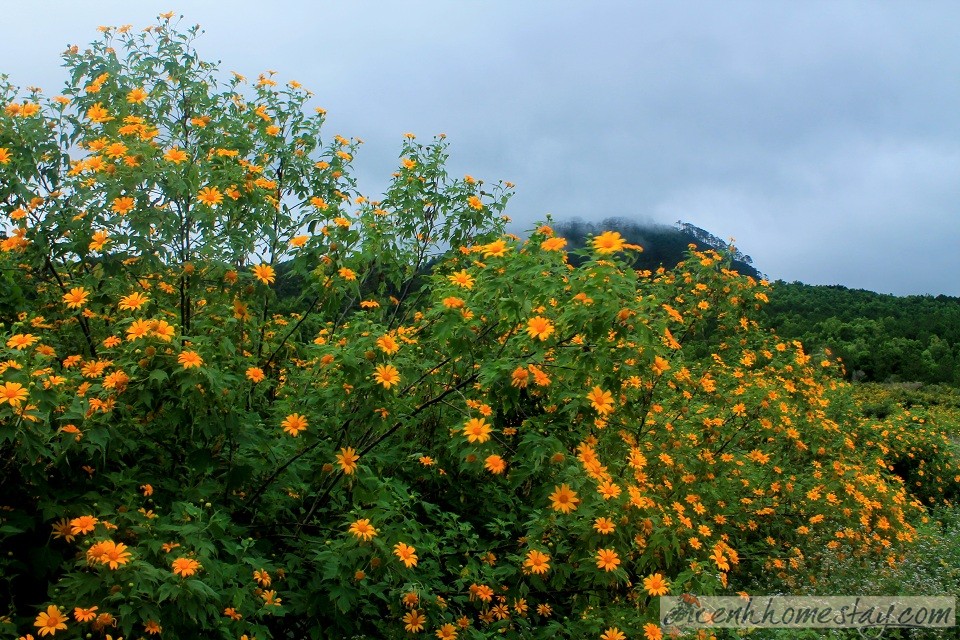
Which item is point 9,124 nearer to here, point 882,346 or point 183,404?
point 183,404

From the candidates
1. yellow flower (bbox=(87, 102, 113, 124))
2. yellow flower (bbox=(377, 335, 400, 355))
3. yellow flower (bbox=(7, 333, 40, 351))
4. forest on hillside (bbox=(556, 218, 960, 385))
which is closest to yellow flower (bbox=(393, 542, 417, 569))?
yellow flower (bbox=(377, 335, 400, 355))

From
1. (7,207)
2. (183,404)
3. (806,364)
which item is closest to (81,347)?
(7,207)

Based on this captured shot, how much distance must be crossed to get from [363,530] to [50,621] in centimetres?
101

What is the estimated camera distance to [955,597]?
Answer: 4.70 meters

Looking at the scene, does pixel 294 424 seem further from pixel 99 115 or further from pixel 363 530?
pixel 99 115

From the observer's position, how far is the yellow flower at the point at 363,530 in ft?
8.50

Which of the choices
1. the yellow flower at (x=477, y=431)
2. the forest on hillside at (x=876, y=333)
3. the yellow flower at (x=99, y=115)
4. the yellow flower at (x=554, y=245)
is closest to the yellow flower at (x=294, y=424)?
the yellow flower at (x=477, y=431)

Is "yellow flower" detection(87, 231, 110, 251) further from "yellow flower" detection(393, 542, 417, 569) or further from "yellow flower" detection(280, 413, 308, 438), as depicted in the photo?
"yellow flower" detection(393, 542, 417, 569)

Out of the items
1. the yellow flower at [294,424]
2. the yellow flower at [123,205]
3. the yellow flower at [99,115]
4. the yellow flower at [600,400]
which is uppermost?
the yellow flower at [99,115]

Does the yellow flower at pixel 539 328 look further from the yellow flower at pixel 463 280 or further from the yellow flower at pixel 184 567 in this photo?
the yellow flower at pixel 184 567

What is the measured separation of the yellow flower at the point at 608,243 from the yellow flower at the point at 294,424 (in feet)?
4.46

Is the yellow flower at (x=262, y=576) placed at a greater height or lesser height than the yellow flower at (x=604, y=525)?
lesser

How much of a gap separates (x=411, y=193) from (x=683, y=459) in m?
2.52

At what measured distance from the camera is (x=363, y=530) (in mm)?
2633
